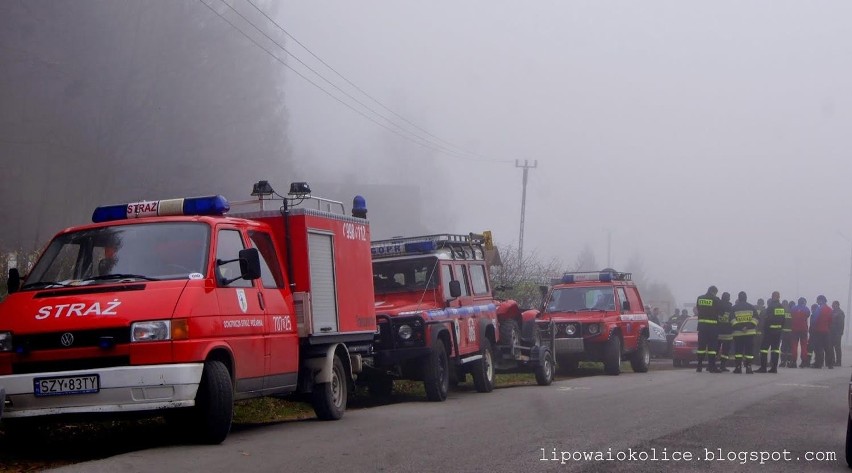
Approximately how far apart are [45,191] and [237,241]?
2265 cm

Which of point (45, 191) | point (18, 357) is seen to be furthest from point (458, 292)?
point (45, 191)

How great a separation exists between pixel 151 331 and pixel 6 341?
1.29 metres

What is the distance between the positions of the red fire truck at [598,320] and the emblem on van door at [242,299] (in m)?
11.2

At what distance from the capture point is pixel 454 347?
15.2m

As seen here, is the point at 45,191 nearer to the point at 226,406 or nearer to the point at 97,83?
the point at 97,83

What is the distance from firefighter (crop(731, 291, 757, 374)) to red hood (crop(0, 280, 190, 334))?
55.8 feet

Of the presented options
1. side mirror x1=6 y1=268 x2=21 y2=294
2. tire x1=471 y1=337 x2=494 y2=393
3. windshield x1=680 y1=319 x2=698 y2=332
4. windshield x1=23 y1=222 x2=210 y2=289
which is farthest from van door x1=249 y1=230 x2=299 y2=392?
windshield x1=680 y1=319 x2=698 y2=332

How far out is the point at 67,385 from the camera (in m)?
8.18

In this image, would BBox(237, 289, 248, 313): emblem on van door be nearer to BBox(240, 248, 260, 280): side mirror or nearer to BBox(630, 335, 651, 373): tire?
BBox(240, 248, 260, 280): side mirror

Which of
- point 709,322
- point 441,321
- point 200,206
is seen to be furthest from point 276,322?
point 709,322

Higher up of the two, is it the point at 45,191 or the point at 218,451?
the point at 45,191

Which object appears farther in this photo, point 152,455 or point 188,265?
point 188,265

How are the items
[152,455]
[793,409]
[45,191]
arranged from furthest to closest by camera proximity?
[45,191] < [793,409] < [152,455]

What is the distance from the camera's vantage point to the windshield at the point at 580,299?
22281 mm
